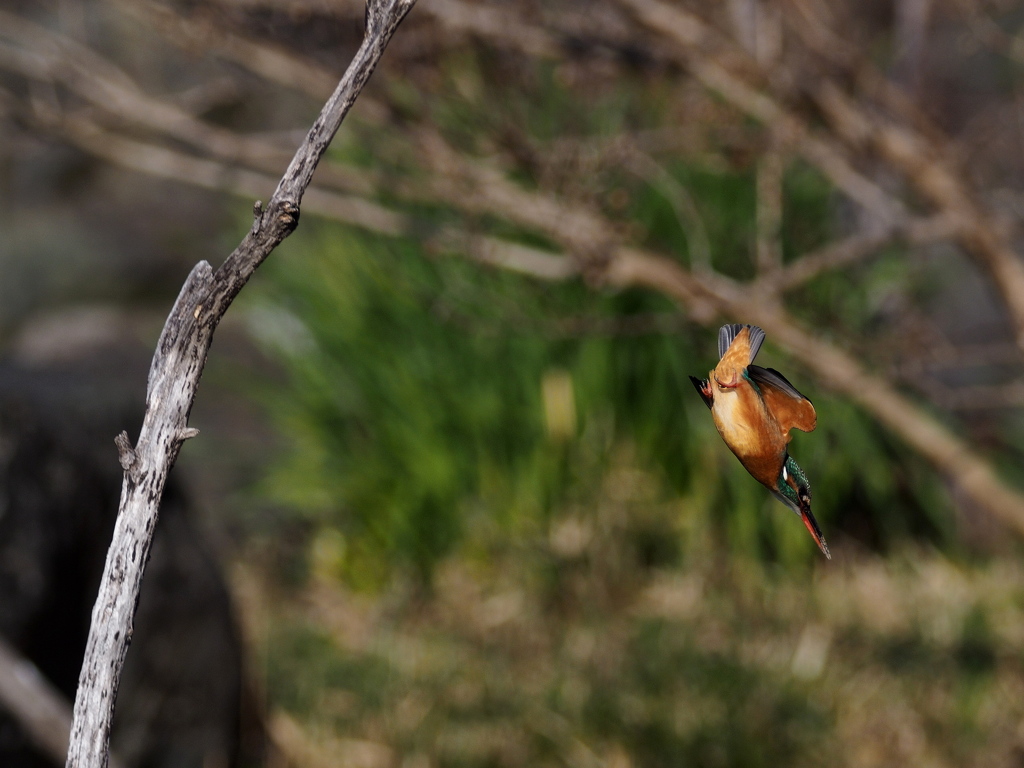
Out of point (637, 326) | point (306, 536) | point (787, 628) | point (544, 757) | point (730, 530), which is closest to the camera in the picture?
point (544, 757)

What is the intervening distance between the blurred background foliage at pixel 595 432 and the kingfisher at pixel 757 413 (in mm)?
2410

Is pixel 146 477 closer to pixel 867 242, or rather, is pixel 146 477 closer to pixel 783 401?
pixel 783 401

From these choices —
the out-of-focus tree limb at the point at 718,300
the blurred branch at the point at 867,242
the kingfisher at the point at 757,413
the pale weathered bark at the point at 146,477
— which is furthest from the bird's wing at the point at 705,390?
the blurred branch at the point at 867,242

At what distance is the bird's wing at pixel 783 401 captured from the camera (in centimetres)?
37

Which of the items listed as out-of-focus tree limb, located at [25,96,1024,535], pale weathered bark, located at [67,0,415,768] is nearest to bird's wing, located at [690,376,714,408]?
pale weathered bark, located at [67,0,415,768]

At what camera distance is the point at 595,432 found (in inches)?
210

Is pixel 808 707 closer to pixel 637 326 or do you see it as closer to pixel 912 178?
pixel 637 326

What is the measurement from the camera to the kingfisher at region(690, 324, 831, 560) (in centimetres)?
37

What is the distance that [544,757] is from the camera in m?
3.58

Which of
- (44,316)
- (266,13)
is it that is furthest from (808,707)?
(44,316)

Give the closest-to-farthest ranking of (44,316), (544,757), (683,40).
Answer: (683,40) → (544,757) → (44,316)

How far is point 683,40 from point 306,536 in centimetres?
446

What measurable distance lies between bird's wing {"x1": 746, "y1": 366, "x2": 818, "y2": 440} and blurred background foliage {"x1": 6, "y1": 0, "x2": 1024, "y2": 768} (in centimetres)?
241

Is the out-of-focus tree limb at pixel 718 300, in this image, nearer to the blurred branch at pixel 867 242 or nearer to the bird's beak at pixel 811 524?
the blurred branch at pixel 867 242
